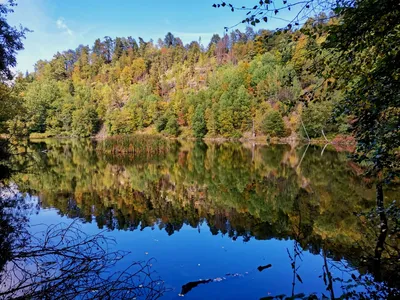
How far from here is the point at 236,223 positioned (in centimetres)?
1061

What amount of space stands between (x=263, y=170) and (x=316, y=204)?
9032 mm

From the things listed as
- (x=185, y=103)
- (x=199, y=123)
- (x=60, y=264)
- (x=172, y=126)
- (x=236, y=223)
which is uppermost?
(x=185, y=103)

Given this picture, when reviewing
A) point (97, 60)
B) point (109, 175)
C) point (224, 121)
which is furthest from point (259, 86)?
point (97, 60)

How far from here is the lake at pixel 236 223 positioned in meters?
Result: 6.41

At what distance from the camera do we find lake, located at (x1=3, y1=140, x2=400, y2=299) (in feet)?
21.0

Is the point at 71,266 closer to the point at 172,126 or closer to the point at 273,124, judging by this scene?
the point at 273,124

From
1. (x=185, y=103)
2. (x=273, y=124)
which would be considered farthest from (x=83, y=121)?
(x=273, y=124)

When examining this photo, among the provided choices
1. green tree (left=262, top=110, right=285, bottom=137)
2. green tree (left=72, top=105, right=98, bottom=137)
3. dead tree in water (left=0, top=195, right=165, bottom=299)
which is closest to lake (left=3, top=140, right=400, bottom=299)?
dead tree in water (left=0, top=195, right=165, bottom=299)

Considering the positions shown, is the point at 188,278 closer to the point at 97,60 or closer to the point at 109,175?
the point at 109,175

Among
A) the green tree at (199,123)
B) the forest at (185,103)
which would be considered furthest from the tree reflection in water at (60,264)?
the green tree at (199,123)

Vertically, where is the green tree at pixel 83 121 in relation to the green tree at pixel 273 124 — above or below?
above

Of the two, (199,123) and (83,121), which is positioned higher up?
(83,121)

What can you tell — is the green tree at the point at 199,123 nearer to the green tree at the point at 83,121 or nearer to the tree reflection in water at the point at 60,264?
the green tree at the point at 83,121

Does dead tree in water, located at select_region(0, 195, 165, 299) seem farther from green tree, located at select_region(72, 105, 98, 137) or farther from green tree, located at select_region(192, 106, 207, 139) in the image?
green tree, located at select_region(72, 105, 98, 137)
